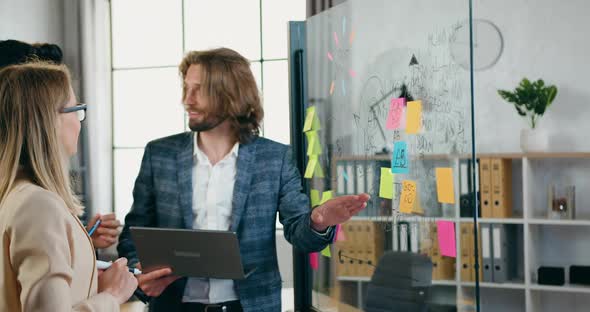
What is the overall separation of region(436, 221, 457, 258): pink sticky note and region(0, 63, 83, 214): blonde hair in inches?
42.8

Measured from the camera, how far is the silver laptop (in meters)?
2.07

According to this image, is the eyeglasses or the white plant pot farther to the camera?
the white plant pot

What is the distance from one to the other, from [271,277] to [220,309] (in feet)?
0.68

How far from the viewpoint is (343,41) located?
106 inches

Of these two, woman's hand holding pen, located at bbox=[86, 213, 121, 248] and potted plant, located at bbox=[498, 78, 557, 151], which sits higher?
potted plant, located at bbox=[498, 78, 557, 151]

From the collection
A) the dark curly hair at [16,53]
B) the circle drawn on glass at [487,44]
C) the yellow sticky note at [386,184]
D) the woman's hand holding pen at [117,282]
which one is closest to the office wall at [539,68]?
the circle drawn on glass at [487,44]

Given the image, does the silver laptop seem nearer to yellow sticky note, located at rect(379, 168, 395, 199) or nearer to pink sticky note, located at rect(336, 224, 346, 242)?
yellow sticky note, located at rect(379, 168, 395, 199)

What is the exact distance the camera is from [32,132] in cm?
139

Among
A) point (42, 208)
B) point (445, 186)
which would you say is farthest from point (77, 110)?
point (445, 186)

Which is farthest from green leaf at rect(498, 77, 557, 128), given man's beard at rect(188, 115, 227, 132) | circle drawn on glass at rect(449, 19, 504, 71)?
man's beard at rect(188, 115, 227, 132)

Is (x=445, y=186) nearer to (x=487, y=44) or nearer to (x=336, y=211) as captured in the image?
(x=336, y=211)

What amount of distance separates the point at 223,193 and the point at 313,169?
2.52 feet

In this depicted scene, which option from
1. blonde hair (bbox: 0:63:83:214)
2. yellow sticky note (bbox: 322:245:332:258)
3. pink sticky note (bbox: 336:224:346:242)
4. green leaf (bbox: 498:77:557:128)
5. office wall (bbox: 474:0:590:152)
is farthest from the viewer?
office wall (bbox: 474:0:590:152)

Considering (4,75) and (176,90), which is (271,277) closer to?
(4,75)
